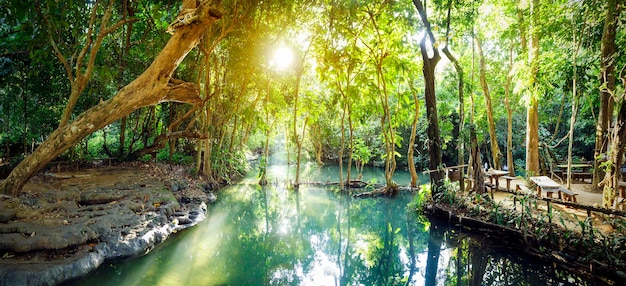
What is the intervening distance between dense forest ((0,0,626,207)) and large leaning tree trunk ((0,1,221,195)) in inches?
1.0

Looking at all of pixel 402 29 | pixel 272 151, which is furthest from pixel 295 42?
pixel 272 151

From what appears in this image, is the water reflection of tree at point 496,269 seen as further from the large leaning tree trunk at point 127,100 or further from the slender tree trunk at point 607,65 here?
the large leaning tree trunk at point 127,100

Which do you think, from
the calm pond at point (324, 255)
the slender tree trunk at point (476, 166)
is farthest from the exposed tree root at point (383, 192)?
the slender tree trunk at point (476, 166)

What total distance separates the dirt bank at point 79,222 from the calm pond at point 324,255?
33cm

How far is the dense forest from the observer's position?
6555 mm

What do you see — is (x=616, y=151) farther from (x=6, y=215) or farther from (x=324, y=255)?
(x=6, y=215)

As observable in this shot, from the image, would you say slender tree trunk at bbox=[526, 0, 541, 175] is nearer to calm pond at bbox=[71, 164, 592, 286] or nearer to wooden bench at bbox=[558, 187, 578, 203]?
wooden bench at bbox=[558, 187, 578, 203]

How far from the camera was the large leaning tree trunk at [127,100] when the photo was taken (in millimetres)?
6059

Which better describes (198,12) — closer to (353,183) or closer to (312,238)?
(312,238)

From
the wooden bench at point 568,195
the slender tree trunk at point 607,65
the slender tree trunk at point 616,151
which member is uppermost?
the slender tree trunk at point 607,65

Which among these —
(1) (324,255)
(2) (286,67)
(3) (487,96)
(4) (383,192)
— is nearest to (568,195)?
(4) (383,192)

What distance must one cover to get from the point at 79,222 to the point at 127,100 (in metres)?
2.50

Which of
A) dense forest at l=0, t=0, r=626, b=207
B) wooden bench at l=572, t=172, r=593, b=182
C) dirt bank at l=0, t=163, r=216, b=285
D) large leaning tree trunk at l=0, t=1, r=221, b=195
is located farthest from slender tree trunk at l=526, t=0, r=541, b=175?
dirt bank at l=0, t=163, r=216, b=285

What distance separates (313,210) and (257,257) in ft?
14.6
